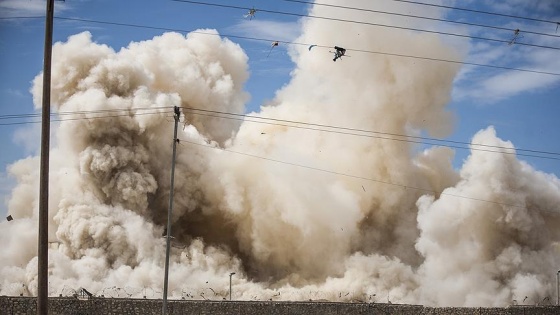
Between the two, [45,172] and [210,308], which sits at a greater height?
[45,172]

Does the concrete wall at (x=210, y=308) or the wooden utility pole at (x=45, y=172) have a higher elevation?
the wooden utility pole at (x=45, y=172)

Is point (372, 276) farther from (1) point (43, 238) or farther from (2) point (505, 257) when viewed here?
(1) point (43, 238)

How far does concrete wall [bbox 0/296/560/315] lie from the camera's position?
39312mm

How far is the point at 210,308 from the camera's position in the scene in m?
43.8

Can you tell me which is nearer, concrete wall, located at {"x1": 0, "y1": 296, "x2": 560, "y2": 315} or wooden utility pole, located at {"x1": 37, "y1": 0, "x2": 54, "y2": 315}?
wooden utility pole, located at {"x1": 37, "y1": 0, "x2": 54, "y2": 315}

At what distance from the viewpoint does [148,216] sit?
67.7 metres

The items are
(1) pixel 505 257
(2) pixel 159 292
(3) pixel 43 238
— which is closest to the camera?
(3) pixel 43 238

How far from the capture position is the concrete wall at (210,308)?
39.3 metres

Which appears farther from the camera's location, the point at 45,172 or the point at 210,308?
the point at 210,308

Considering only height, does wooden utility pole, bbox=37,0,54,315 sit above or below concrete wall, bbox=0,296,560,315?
above

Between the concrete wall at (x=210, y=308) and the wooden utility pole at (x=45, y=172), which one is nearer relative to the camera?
the wooden utility pole at (x=45, y=172)

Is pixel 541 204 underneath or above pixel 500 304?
above

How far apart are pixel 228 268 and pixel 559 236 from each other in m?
23.6

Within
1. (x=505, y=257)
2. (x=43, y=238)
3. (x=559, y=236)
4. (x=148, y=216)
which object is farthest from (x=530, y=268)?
(x=43, y=238)
